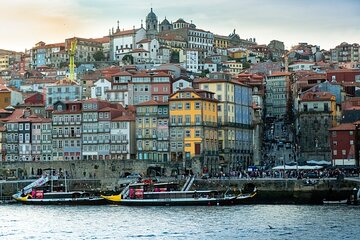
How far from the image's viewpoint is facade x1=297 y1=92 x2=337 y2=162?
101 meters

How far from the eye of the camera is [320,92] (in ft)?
346

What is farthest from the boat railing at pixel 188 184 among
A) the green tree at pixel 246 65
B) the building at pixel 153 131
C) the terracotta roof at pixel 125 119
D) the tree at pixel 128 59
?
the green tree at pixel 246 65

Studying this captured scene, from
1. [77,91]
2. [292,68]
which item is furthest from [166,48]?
[77,91]

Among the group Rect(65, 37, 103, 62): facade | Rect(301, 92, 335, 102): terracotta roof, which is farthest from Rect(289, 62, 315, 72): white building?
Rect(301, 92, 335, 102): terracotta roof

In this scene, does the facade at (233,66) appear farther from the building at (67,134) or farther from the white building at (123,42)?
the building at (67,134)

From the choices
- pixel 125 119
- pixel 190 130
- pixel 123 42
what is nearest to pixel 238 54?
pixel 123 42

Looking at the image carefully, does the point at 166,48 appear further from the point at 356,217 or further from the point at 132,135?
the point at 356,217

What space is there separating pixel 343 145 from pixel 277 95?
44.5 meters

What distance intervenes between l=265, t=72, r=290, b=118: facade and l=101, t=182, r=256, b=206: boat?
2019 inches

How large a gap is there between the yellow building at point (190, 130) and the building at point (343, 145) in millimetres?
12281

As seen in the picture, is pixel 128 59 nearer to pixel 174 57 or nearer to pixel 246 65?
pixel 174 57

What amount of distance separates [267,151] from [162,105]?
16.8 metres

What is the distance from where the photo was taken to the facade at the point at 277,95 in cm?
13400

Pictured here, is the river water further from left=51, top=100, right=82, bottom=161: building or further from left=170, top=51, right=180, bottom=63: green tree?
left=170, top=51, right=180, bottom=63: green tree
